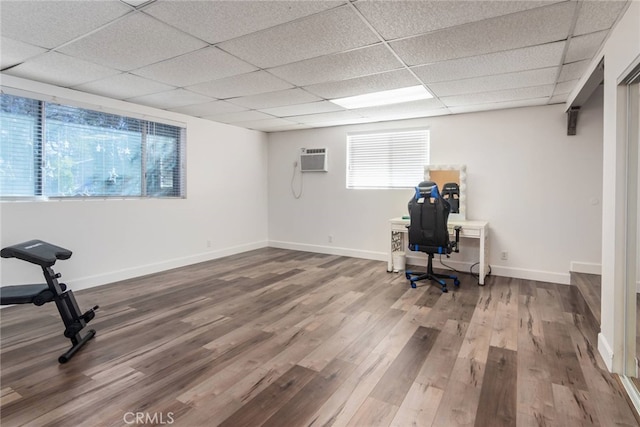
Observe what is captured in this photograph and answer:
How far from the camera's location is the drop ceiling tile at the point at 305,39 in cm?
223

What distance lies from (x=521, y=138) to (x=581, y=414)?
369 cm

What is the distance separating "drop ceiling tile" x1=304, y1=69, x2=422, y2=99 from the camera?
10.9 ft

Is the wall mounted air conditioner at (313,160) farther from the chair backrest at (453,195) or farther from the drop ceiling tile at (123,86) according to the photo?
the drop ceiling tile at (123,86)

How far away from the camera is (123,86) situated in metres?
3.71

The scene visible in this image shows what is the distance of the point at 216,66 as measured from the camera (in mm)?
3072

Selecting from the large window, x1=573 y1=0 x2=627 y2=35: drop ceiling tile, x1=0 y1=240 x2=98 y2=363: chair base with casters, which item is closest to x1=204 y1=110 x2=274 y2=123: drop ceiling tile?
the large window

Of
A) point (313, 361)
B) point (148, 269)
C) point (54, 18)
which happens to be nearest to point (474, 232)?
point (313, 361)

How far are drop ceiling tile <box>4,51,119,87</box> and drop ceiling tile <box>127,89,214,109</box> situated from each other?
70 cm

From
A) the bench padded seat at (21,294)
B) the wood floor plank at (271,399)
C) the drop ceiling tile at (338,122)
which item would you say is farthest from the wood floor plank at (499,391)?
the drop ceiling tile at (338,122)

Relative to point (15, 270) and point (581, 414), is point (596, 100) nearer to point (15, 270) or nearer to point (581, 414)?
point (581, 414)

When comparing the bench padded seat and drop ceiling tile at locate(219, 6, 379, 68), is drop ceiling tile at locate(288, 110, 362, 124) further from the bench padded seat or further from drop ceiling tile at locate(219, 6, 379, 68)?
the bench padded seat

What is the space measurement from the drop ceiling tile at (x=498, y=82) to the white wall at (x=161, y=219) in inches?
144

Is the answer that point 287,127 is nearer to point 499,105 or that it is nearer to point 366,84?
point 366,84

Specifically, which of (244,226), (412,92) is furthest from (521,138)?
(244,226)
